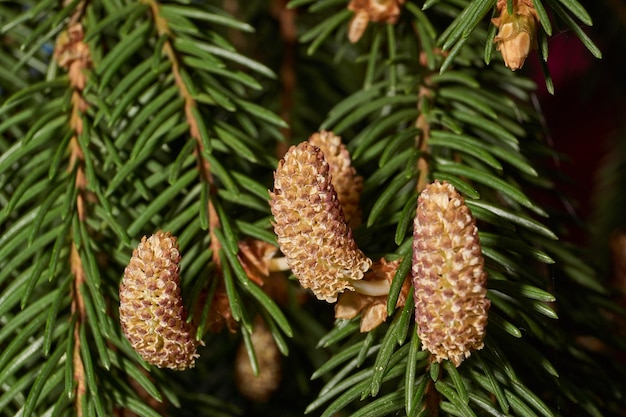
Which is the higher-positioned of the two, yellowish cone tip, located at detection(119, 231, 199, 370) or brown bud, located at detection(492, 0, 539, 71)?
brown bud, located at detection(492, 0, 539, 71)

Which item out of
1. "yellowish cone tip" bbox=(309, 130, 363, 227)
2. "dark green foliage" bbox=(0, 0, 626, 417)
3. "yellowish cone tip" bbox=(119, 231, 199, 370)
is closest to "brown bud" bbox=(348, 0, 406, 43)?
"dark green foliage" bbox=(0, 0, 626, 417)

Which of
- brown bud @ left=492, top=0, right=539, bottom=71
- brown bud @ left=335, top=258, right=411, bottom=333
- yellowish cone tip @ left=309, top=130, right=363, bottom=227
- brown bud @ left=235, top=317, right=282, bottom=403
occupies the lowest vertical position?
brown bud @ left=235, top=317, right=282, bottom=403

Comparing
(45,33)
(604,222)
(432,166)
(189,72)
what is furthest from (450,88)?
(604,222)

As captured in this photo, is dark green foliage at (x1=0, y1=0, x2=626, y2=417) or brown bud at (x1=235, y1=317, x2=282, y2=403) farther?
brown bud at (x1=235, y1=317, x2=282, y2=403)

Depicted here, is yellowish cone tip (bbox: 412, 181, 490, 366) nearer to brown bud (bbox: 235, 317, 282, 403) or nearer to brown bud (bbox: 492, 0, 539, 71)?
brown bud (bbox: 492, 0, 539, 71)

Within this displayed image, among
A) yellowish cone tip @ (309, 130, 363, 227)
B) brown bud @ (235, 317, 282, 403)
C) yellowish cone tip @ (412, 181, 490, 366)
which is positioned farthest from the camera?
brown bud @ (235, 317, 282, 403)

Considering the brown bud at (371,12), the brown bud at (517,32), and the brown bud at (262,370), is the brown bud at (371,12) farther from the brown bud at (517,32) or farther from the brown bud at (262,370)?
the brown bud at (262,370)


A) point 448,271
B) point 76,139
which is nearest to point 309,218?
point 448,271

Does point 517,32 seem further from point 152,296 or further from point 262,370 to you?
point 262,370
